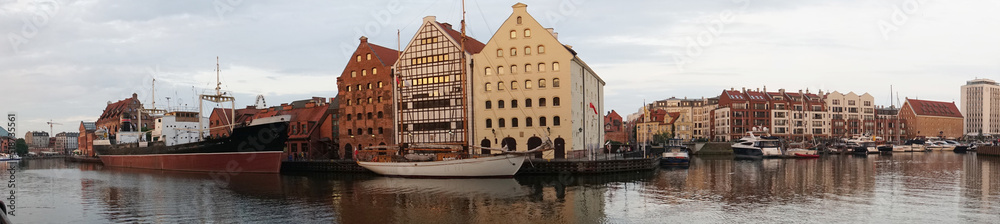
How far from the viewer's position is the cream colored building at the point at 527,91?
64.5 m

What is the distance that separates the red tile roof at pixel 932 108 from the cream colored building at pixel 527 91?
153287mm

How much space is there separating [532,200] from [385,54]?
46.6 meters

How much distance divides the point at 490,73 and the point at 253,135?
2553 cm

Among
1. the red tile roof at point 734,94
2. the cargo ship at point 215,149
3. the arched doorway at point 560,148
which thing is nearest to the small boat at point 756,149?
the red tile roof at point 734,94

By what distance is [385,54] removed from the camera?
7812 centimetres

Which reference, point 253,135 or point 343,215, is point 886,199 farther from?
point 253,135

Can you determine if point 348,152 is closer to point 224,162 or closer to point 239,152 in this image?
point 239,152

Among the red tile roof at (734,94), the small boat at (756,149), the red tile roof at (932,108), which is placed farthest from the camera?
the red tile roof at (932,108)

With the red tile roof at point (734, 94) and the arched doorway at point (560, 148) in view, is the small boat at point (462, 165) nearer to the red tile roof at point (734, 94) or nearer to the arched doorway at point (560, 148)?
the arched doorway at point (560, 148)

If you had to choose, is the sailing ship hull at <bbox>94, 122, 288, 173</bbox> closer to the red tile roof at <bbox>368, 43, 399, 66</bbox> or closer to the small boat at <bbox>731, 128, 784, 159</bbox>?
the red tile roof at <bbox>368, 43, 399, 66</bbox>

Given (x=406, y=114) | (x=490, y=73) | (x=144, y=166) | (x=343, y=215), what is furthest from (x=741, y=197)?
(x=144, y=166)

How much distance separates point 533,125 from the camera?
216 feet

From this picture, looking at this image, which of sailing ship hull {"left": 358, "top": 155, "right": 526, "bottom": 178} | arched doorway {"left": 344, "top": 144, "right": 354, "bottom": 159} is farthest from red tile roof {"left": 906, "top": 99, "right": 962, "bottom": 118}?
sailing ship hull {"left": 358, "top": 155, "right": 526, "bottom": 178}

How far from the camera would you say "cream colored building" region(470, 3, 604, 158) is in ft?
212
